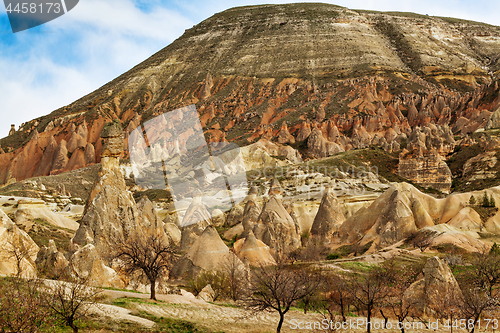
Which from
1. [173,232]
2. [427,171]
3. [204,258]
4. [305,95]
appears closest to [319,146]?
[305,95]

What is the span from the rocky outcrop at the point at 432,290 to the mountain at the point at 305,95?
5862 centimetres

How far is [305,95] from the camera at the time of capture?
458ft

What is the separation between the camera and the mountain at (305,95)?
4550 inches

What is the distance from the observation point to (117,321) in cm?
1566

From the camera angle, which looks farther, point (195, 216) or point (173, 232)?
point (195, 216)

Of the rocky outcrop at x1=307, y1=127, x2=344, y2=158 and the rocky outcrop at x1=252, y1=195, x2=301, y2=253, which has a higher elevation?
the rocky outcrop at x1=307, y1=127, x2=344, y2=158

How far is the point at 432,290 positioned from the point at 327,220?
2422 cm

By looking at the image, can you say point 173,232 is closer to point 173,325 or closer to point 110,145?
point 110,145

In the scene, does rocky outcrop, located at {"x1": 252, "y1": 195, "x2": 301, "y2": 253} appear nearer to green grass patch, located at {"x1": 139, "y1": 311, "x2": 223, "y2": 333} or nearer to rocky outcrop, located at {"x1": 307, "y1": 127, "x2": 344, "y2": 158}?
green grass patch, located at {"x1": 139, "y1": 311, "x2": 223, "y2": 333}

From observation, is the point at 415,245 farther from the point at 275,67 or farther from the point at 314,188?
the point at 275,67

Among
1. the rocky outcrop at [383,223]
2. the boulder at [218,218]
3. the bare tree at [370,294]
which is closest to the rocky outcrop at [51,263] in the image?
the bare tree at [370,294]

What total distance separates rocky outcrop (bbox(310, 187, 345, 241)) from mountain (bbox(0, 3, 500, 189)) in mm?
37948

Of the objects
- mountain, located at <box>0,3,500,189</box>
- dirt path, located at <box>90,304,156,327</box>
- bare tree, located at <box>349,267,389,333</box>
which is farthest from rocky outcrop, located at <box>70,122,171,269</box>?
mountain, located at <box>0,3,500,189</box>

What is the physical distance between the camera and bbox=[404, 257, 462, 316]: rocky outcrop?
22078mm
